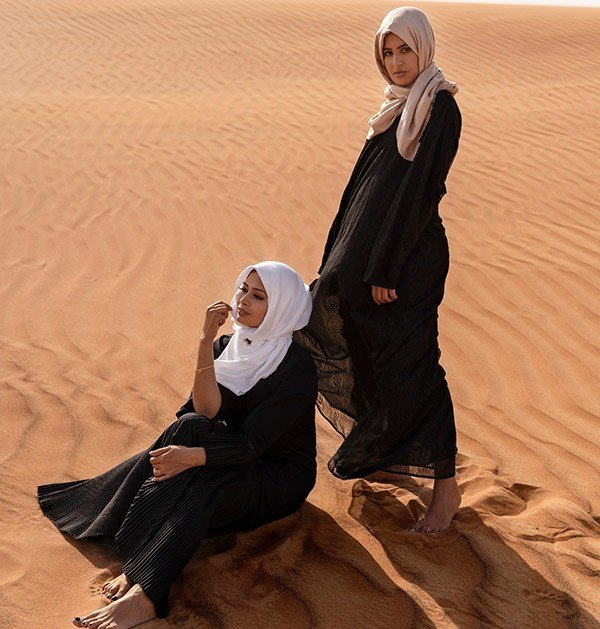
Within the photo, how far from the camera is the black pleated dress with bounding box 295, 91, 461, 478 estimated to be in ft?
11.8

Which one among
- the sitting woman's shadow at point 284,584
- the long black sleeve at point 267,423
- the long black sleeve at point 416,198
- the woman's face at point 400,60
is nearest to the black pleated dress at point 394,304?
the long black sleeve at point 416,198

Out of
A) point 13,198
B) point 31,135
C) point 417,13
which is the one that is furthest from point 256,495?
point 31,135

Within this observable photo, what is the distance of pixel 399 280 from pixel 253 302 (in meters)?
0.57

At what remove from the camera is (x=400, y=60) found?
11.9 ft

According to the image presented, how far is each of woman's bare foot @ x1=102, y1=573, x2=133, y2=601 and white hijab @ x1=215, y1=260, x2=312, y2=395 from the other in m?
0.79

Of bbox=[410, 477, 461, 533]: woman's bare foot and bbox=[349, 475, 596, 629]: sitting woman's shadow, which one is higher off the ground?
bbox=[410, 477, 461, 533]: woman's bare foot

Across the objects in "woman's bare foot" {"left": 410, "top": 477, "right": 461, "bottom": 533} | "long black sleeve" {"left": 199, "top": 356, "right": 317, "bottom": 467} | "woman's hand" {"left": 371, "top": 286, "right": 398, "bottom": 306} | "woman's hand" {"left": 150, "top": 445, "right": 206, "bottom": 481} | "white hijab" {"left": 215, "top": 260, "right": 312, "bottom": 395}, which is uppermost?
"woman's hand" {"left": 371, "top": 286, "right": 398, "bottom": 306}

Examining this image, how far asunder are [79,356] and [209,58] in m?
15.7

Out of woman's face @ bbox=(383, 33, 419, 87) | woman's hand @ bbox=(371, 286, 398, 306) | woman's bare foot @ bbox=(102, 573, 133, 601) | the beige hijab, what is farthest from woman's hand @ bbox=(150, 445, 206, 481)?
woman's face @ bbox=(383, 33, 419, 87)

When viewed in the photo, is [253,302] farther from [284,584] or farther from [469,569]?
[469,569]

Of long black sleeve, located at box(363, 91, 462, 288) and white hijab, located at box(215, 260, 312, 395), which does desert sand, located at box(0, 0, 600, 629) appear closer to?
white hijab, located at box(215, 260, 312, 395)

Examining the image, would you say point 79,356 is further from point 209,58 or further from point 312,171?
point 209,58

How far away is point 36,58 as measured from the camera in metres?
20.2

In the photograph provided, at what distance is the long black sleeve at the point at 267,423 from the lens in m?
3.39
